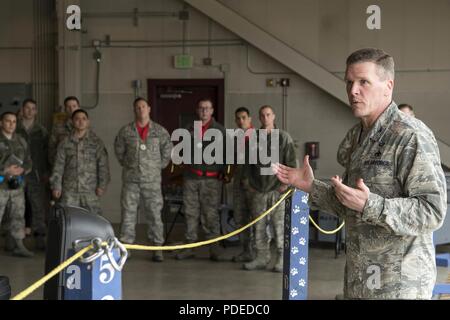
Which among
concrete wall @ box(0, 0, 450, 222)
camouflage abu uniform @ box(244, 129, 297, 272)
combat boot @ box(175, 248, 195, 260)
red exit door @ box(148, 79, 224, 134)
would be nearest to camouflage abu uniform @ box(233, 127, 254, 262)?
camouflage abu uniform @ box(244, 129, 297, 272)

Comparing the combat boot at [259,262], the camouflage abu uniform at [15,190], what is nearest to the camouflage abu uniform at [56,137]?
the camouflage abu uniform at [15,190]

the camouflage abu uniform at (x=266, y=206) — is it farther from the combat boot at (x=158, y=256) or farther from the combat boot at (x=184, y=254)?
the combat boot at (x=158, y=256)

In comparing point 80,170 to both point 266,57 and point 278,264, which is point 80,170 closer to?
point 278,264

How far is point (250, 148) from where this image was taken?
6574mm

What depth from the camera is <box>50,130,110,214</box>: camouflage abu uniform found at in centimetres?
694

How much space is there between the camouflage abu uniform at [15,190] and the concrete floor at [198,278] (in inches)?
14.4

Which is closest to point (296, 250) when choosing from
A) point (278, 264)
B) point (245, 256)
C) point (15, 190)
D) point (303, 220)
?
point (303, 220)

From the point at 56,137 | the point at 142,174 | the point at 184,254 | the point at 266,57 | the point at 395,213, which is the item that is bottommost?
the point at 184,254

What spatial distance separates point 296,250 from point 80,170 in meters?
3.33

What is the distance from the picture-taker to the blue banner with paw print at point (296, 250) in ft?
14.2

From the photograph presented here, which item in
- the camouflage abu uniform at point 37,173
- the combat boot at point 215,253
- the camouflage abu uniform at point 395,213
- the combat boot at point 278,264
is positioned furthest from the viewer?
the camouflage abu uniform at point 37,173

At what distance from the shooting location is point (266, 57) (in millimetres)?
9469

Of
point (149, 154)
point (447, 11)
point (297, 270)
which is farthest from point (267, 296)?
point (447, 11)
